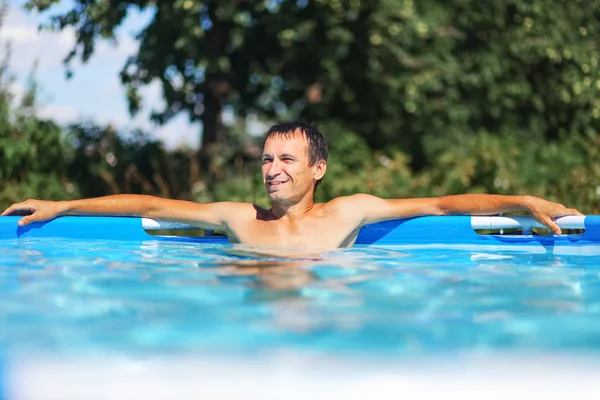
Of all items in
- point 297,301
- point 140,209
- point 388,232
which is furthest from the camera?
point 388,232

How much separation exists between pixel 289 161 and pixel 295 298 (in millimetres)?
1393

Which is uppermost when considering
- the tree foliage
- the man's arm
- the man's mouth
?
the tree foliage

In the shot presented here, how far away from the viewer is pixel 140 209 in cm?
481

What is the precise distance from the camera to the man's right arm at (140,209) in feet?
15.3

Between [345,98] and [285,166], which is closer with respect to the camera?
[285,166]

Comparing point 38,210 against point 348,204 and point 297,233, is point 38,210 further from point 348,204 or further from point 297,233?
point 348,204

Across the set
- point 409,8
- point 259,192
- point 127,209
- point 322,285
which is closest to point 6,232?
point 127,209

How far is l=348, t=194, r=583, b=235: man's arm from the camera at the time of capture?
4.46 metres

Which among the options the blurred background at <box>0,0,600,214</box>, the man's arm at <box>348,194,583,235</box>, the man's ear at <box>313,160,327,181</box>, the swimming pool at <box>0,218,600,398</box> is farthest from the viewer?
the blurred background at <box>0,0,600,214</box>

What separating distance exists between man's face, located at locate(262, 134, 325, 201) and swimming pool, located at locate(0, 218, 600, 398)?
409 millimetres

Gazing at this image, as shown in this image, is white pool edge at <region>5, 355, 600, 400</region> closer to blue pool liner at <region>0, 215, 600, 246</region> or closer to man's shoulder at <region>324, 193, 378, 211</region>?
man's shoulder at <region>324, 193, 378, 211</region>

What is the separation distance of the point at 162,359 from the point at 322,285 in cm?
134

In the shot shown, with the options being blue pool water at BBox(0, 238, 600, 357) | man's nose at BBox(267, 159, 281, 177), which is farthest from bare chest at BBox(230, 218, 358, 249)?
man's nose at BBox(267, 159, 281, 177)

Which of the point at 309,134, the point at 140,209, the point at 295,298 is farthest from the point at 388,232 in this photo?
the point at 295,298
